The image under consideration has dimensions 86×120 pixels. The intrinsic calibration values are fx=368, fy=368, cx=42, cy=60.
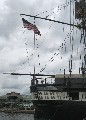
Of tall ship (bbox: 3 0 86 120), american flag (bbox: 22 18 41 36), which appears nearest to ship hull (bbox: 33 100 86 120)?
tall ship (bbox: 3 0 86 120)

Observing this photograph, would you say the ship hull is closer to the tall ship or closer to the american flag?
the tall ship

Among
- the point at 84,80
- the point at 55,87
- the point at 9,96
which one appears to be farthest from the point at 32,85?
the point at 9,96

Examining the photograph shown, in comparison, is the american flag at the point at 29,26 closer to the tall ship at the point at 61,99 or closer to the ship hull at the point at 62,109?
the tall ship at the point at 61,99

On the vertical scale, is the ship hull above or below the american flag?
below

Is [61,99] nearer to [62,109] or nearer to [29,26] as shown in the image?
[62,109]

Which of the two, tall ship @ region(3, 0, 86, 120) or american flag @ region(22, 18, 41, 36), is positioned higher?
american flag @ region(22, 18, 41, 36)

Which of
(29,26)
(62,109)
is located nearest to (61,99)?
(62,109)

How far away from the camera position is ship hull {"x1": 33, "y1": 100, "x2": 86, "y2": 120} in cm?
4222

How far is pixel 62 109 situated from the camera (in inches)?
1706

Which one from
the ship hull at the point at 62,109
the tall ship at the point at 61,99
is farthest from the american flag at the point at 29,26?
the ship hull at the point at 62,109

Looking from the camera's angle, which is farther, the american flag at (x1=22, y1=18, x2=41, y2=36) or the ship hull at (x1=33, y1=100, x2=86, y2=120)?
the american flag at (x1=22, y1=18, x2=41, y2=36)

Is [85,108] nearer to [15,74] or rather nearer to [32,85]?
[32,85]

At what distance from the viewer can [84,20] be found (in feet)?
186

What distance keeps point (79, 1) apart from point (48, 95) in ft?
71.4
